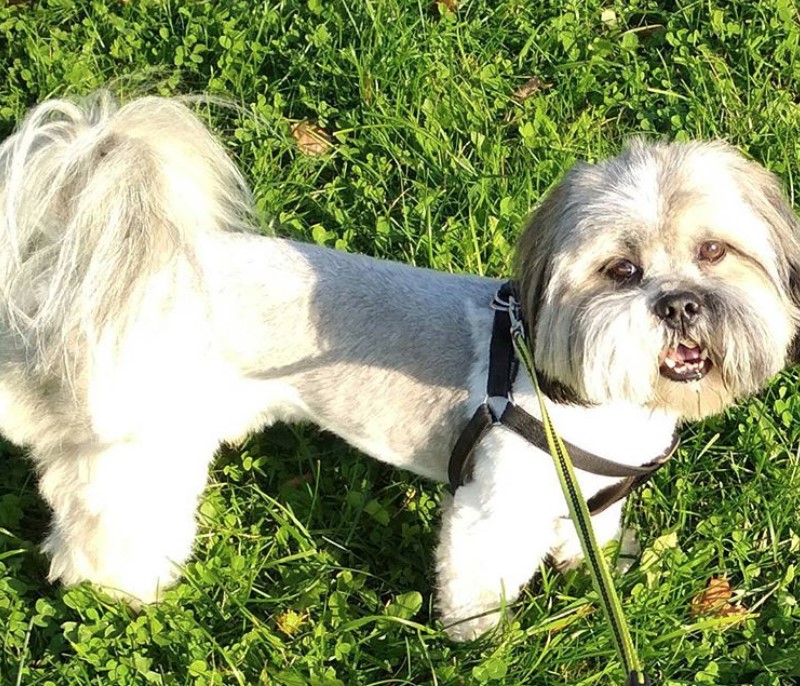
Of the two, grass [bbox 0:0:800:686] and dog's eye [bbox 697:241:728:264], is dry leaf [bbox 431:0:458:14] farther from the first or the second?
dog's eye [bbox 697:241:728:264]

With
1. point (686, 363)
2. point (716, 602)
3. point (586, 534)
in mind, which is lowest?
point (716, 602)

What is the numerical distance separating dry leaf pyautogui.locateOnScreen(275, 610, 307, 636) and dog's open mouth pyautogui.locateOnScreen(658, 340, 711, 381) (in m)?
1.54

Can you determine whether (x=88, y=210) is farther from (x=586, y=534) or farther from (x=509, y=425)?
(x=586, y=534)

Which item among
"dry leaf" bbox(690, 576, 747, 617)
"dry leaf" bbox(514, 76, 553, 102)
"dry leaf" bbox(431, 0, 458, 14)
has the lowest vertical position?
"dry leaf" bbox(690, 576, 747, 617)

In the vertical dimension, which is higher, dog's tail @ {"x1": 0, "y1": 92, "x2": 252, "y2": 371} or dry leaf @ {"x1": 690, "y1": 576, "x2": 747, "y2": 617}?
dog's tail @ {"x1": 0, "y1": 92, "x2": 252, "y2": 371}

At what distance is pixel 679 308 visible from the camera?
219 centimetres

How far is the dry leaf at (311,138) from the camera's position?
431 centimetres

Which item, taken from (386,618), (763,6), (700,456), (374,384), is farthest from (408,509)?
(763,6)

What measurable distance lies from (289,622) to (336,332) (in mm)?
980

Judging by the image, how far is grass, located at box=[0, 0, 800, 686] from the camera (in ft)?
10.2

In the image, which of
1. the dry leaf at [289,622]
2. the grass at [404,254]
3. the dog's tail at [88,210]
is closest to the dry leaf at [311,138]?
the grass at [404,254]

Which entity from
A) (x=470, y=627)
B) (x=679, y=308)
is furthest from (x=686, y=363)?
(x=470, y=627)

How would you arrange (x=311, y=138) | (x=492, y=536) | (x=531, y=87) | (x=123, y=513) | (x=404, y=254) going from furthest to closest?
1. (x=531, y=87)
2. (x=311, y=138)
3. (x=404, y=254)
4. (x=123, y=513)
5. (x=492, y=536)

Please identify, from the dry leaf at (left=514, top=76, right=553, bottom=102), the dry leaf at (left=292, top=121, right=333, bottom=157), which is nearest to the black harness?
the dry leaf at (left=292, top=121, right=333, bottom=157)
